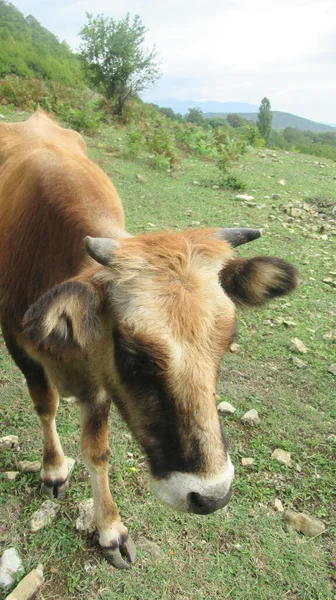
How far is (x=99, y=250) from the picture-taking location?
7.34 feet

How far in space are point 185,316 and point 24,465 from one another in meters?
2.17

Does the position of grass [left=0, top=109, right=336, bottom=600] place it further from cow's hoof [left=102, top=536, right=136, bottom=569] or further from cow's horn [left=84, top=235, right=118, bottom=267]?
cow's horn [left=84, top=235, right=118, bottom=267]

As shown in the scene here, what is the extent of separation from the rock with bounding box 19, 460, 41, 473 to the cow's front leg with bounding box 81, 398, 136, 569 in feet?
1.72

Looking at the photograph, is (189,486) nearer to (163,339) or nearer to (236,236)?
(163,339)

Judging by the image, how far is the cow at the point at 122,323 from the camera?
1935 millimetres

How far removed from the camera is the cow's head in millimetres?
1916

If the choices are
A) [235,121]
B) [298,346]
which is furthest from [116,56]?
[235,121]

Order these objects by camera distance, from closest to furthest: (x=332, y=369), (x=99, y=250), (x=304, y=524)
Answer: (x=99, y=250) → (x=304, y=524) → (x=332, y=369)

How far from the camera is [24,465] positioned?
3.34 meters

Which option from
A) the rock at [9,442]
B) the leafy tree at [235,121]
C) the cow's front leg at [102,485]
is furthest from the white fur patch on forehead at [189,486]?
the leafy tree at [235,121]

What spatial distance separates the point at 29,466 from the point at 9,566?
81cm

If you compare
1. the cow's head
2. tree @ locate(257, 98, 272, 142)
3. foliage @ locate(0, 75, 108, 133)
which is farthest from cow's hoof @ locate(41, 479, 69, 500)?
tree @ locate(257, 98, 272, 142)

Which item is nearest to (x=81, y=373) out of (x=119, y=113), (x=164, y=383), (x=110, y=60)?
(x=164, y=383)

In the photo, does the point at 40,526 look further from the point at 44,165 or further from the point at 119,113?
the point at 119,113
